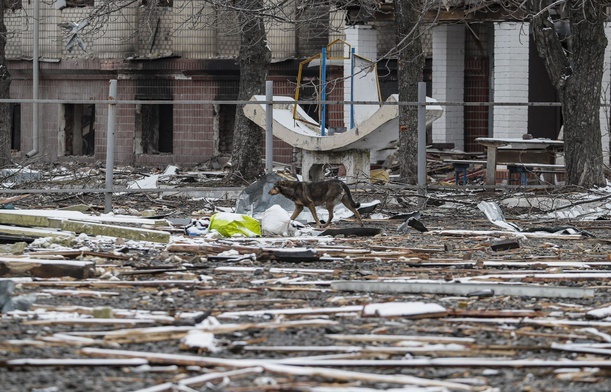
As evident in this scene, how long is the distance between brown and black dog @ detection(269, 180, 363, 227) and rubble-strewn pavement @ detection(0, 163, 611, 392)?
1.66 metres

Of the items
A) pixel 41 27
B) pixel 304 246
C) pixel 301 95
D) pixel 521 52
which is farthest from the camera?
pixel 41 27

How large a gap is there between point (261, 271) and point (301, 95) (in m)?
23.1

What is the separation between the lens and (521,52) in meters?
28.1

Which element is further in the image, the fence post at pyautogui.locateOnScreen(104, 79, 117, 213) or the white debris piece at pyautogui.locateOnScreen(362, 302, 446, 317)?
the fence post at pyautogui.locateOnScreen(104, 79, 117, 213)

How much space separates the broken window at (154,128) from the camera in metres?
36.5

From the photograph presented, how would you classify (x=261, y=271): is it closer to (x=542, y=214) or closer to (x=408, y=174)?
(x=542, y=214)

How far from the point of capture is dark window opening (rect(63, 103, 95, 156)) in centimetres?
3775

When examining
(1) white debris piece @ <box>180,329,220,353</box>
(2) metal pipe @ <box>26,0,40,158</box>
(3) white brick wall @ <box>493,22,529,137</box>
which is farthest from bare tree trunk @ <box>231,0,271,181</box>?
(1) white debris piece @ <box>180,329,220,353</box>

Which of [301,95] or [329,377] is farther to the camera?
[301,95]

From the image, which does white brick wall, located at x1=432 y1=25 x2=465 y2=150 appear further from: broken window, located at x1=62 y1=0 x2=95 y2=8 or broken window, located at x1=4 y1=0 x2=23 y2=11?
broken window, located at x1=4 y1=0 x2=23 y2=11

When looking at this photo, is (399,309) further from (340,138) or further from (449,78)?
(449,78)

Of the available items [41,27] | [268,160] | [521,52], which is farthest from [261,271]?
[41,27]

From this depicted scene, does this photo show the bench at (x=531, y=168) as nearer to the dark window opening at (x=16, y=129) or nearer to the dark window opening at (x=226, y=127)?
the dark window opening at (x=226, y=127)

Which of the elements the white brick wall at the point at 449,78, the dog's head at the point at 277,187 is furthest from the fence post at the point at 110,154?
the white brick wall at the point at 449,78
